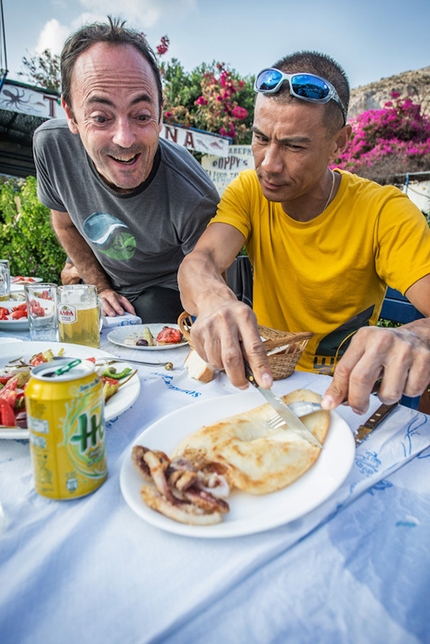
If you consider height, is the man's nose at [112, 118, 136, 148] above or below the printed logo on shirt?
above

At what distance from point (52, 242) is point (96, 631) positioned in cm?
596

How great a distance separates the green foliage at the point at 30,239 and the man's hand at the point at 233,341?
5.23 metres

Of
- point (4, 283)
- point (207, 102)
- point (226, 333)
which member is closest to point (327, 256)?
point (226, 333)

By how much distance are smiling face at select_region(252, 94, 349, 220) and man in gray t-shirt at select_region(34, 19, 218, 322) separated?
0.71 m

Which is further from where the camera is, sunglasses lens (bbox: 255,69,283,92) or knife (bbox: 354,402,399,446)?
sunglasses lens (bbox: 255,69,283,92)

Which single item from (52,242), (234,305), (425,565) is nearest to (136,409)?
(234,305)

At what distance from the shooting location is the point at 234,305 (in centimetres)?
122

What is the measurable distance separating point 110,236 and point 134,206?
0.29 metres

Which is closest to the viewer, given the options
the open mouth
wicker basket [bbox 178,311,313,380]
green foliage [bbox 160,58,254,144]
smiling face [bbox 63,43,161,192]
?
wicker basket [bbox 178,311,313,380]

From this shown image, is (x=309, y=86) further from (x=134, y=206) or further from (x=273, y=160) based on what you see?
(x=134, y=206)

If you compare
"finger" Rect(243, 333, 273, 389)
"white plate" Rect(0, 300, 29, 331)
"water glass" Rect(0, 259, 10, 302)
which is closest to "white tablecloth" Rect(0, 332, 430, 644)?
"finger" Rect(243, 333, 273, 389)

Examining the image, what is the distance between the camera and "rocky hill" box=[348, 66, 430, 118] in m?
15.3

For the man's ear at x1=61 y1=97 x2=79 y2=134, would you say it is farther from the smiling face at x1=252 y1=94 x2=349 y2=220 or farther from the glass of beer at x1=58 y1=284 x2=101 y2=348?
the glass of beer at x1=58 y1=284 x2=101 y2=348

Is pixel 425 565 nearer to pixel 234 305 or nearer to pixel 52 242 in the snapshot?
pixel 234 305
